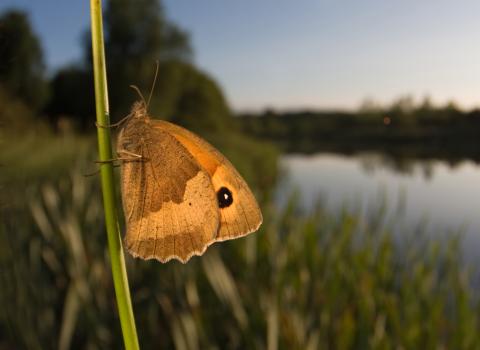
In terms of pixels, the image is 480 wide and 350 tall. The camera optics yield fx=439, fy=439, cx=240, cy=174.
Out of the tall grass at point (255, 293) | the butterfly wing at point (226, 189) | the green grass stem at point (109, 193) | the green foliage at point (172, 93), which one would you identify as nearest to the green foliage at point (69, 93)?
the green foliage at point (172, 93)

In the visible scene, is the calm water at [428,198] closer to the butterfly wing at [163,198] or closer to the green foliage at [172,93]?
the butterfly wing at [163,198]

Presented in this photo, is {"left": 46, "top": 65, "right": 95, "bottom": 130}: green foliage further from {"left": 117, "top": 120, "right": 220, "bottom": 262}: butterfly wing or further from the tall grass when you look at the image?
{"left": 117, "top": 120, "right": 220, "bottom": 262}: butterfly wing

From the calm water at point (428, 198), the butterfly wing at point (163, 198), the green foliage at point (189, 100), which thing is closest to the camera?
the butterfly wing at point (163, 198)

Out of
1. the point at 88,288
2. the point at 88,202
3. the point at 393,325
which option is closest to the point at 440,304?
the point at 393,325

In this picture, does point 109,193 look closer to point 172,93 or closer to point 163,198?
point 163,198

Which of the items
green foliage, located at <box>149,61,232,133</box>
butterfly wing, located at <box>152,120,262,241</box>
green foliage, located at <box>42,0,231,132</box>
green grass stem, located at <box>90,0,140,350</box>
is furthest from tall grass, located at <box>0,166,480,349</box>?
green foliage, located at <box>149,61,232,133</box>

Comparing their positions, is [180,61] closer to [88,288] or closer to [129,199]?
[88,288]
